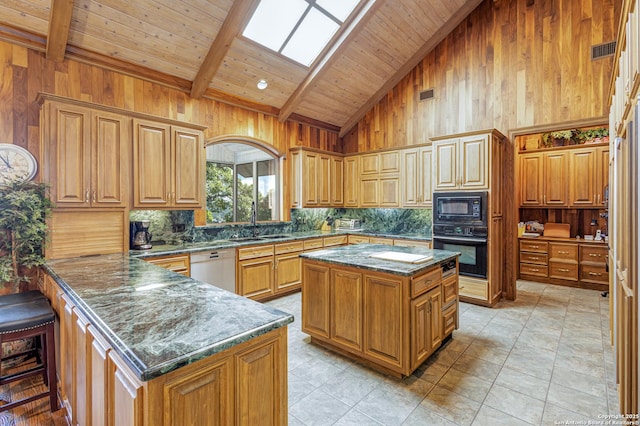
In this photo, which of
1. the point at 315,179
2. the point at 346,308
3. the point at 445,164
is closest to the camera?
the point at 346,308

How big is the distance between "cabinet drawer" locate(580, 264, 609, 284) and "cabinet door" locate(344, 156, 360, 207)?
404 cm

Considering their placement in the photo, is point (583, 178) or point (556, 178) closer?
point (583, 178)

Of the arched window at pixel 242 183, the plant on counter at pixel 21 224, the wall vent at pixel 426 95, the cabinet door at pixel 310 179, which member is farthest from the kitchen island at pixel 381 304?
the wall vent at pixel 426 95

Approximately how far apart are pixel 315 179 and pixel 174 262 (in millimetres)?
2991

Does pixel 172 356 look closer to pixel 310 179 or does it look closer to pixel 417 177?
pixel 310 179

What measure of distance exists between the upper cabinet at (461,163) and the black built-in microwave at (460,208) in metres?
0.12

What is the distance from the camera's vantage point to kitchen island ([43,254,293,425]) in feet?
3.45

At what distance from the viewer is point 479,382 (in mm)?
2535

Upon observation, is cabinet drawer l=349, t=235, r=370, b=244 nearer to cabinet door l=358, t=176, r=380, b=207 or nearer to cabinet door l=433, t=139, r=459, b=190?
cabinet door l=358, t=176, r=380, b=207

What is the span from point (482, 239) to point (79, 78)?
5363 mm

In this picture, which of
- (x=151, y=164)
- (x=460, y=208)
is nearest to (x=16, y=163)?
(x=151, y=164)

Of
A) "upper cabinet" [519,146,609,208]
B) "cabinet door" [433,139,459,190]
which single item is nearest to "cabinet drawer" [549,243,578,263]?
"upper cabinet" [519,146,609,208]

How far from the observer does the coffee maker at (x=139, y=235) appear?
371 cm

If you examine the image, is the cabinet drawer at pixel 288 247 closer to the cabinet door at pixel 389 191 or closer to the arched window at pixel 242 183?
the arched window at pixel 242 183
